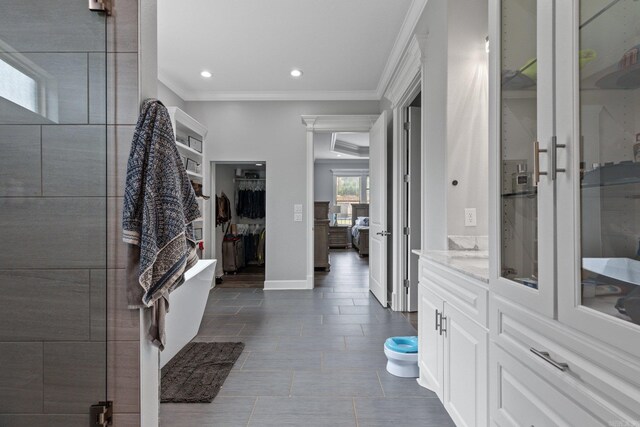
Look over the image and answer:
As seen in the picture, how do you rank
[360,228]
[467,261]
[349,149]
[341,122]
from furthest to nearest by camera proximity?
[349,149], [360,228], [341,122], [467,261]

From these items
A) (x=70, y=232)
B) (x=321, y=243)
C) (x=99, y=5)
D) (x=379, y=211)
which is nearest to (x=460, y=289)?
(x=70, y=232)

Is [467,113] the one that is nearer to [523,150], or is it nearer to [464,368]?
[523,150]

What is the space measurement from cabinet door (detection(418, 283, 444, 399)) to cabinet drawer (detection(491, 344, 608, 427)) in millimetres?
619

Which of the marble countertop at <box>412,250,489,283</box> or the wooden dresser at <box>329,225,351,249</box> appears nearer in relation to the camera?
the marble countertop at <box>412,250,489,283</box>

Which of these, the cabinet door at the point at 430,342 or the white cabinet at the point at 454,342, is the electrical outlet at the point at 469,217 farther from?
the cabinet door at the point at 430,342

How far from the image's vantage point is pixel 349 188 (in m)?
11.2

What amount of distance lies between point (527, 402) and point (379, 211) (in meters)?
3.32

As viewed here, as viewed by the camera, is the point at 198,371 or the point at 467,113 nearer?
the point at 467,113

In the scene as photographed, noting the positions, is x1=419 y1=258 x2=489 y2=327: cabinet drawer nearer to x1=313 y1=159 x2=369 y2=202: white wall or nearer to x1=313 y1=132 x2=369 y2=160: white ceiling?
x1=313 y1=132 x2=369 y2=160: white ceiling

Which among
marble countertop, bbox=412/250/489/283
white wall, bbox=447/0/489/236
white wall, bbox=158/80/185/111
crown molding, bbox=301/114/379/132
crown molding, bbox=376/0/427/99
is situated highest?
crown molding, bbox=376/0/427/99

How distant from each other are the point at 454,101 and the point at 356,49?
1847 millimetres

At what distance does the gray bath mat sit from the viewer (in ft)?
7.13

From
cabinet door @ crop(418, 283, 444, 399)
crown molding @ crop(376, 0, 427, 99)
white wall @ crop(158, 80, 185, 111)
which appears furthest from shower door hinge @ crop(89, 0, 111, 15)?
white wall @ crop(158, 80, 185, 111)

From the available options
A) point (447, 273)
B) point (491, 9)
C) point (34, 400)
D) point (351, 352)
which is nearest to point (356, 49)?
point (491, 9)
